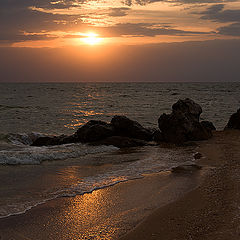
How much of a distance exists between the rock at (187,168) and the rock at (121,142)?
12.3 feet

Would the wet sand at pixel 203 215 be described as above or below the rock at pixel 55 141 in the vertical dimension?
above

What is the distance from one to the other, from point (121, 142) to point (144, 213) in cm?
692

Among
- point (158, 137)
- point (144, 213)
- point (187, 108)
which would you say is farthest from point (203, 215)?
point (187, 108)

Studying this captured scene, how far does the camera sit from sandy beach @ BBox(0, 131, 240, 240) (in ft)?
13.5

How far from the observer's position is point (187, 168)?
25.9 feet

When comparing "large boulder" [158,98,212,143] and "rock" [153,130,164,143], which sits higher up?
"large boulder" [158,98,212,143]

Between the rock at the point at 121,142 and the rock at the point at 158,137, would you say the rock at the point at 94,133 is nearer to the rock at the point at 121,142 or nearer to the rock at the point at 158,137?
the rock at the point at 121,142

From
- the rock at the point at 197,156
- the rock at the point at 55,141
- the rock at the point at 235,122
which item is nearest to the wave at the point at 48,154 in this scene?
the rock at the point at 55,141

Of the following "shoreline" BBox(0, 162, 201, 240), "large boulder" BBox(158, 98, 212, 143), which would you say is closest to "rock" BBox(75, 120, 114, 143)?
"large boulder" BBox(158, 98, 212, 143)

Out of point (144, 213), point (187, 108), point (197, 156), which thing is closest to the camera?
point (144, 213)

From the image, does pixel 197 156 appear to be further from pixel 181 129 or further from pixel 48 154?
pixel 48 154

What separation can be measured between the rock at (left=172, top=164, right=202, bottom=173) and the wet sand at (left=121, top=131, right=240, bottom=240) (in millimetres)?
599

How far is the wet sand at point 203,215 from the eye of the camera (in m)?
3.98

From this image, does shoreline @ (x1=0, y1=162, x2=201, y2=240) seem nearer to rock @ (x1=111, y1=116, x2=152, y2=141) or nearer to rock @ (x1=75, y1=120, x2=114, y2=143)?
rock @ (x1=75, y1=120, x2=114, y2=143)
